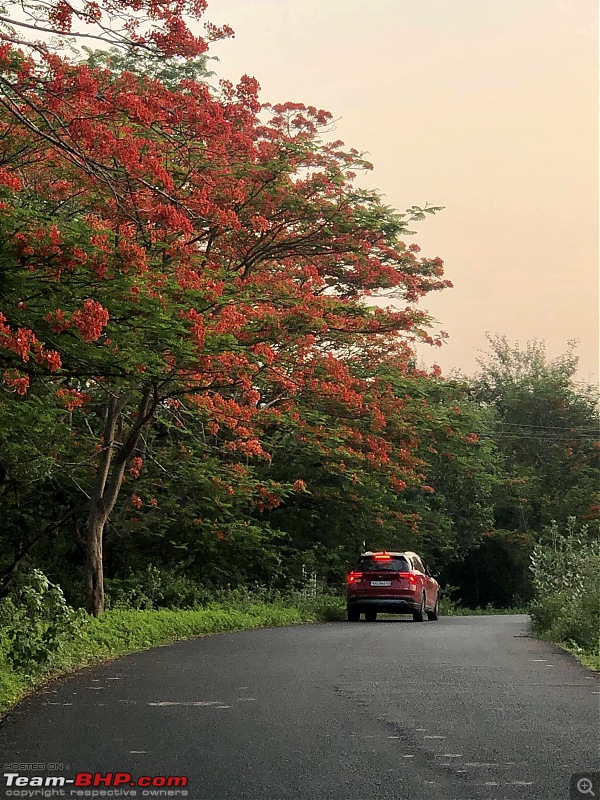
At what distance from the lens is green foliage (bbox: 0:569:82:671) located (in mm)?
13289

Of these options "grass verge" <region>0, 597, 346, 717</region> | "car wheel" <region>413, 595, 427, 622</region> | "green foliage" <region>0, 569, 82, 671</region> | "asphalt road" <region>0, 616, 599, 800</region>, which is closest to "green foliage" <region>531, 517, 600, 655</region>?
"asphalt road" <region>0, 616, 599, 800</region>

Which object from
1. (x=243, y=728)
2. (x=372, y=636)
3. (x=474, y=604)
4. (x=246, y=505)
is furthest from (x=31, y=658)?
(x=474, y=604)

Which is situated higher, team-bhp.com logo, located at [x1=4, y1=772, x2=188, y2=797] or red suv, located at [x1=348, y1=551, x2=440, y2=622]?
red suv, located at [x1=348, y1=551, x2=440, y2=622]

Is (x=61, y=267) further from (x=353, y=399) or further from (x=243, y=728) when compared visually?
(x=353, y=399)

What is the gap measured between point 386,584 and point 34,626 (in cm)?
1572

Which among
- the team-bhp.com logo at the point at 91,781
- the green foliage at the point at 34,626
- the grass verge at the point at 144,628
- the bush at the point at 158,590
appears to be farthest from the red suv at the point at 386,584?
the team-bhp.com logo at the point at 91,781

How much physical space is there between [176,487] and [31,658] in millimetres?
15924

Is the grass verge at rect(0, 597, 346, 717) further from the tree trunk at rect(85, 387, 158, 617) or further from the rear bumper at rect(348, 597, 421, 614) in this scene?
the rear bumper at rect(348, 597, 421, 614)

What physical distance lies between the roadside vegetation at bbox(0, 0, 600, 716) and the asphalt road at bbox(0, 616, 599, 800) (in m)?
1.90

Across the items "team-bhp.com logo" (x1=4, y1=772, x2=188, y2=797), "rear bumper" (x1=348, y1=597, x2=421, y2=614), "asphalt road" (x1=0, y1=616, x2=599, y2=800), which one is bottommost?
"team-bhp.com logo" (x1=4, y1=772, x2=188, y2=797)

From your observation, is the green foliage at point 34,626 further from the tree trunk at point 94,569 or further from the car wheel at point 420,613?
the car wheel at point 420,613

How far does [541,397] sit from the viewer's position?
58406mm

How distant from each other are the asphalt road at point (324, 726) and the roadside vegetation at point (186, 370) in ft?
6.24

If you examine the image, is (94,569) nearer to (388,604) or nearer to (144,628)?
(144,628)
